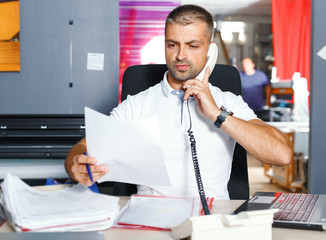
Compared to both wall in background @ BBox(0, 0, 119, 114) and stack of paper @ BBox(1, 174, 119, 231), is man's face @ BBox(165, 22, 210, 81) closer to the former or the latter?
stack of paper @ BBox(1, 174, 119, 231)

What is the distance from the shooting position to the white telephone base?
0.75 meters

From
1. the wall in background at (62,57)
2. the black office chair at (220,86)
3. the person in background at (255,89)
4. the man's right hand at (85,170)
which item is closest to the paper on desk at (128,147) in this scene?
the man's right hand at (85,170)

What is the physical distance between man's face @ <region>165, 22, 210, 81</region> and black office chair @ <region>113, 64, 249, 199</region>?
0.17 metres

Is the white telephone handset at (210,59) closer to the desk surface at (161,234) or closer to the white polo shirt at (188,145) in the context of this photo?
the white polo shirt at (188,145)

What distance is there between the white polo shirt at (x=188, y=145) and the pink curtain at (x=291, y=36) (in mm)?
3579

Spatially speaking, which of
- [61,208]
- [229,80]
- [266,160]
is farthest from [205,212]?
[229,80]

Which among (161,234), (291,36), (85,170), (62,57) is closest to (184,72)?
(85,170)

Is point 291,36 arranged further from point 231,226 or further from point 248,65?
point 231,226

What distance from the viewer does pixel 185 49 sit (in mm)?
1528

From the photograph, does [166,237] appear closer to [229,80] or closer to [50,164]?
[229,80]

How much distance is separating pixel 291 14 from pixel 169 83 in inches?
157

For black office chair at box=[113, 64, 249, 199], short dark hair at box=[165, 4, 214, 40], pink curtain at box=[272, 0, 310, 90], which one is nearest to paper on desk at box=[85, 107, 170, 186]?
black office chair at box=[113, 64, 249, 199]

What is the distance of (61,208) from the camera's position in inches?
37.4

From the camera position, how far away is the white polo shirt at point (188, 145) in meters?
1.51
